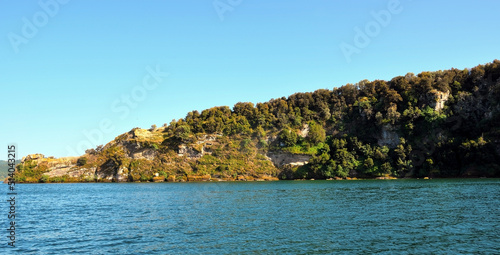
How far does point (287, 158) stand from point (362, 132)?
32.5 meters

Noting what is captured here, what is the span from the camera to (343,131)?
146 meters

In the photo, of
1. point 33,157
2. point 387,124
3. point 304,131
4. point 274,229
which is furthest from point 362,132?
point 33,157

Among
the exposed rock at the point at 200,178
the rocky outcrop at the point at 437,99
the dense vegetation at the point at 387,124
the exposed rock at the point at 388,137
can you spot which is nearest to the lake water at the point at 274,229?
the dense vegetation at the point at 387,124

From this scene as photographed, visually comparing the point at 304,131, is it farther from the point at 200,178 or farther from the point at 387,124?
the point at 200,178

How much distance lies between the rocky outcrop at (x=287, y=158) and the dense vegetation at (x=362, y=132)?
79.8 inches

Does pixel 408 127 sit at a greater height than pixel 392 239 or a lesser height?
greater

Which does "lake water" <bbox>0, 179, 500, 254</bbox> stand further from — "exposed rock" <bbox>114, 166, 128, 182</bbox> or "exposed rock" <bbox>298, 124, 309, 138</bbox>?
"exposed rock" <bbox>298, 124, 309, 138</bbox>

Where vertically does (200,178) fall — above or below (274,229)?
above

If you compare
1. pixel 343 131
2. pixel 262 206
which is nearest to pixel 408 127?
pixel 343 131

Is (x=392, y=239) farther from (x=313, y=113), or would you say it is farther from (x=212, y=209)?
(x=313, y=113)

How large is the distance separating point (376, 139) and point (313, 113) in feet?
96.8

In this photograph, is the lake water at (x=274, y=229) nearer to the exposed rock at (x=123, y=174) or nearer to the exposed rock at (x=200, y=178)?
the exposed rock at (x=200, y=178)

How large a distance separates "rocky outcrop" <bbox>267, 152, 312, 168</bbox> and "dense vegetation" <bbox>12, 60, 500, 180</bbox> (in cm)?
203

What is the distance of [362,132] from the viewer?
138875 millimetres
